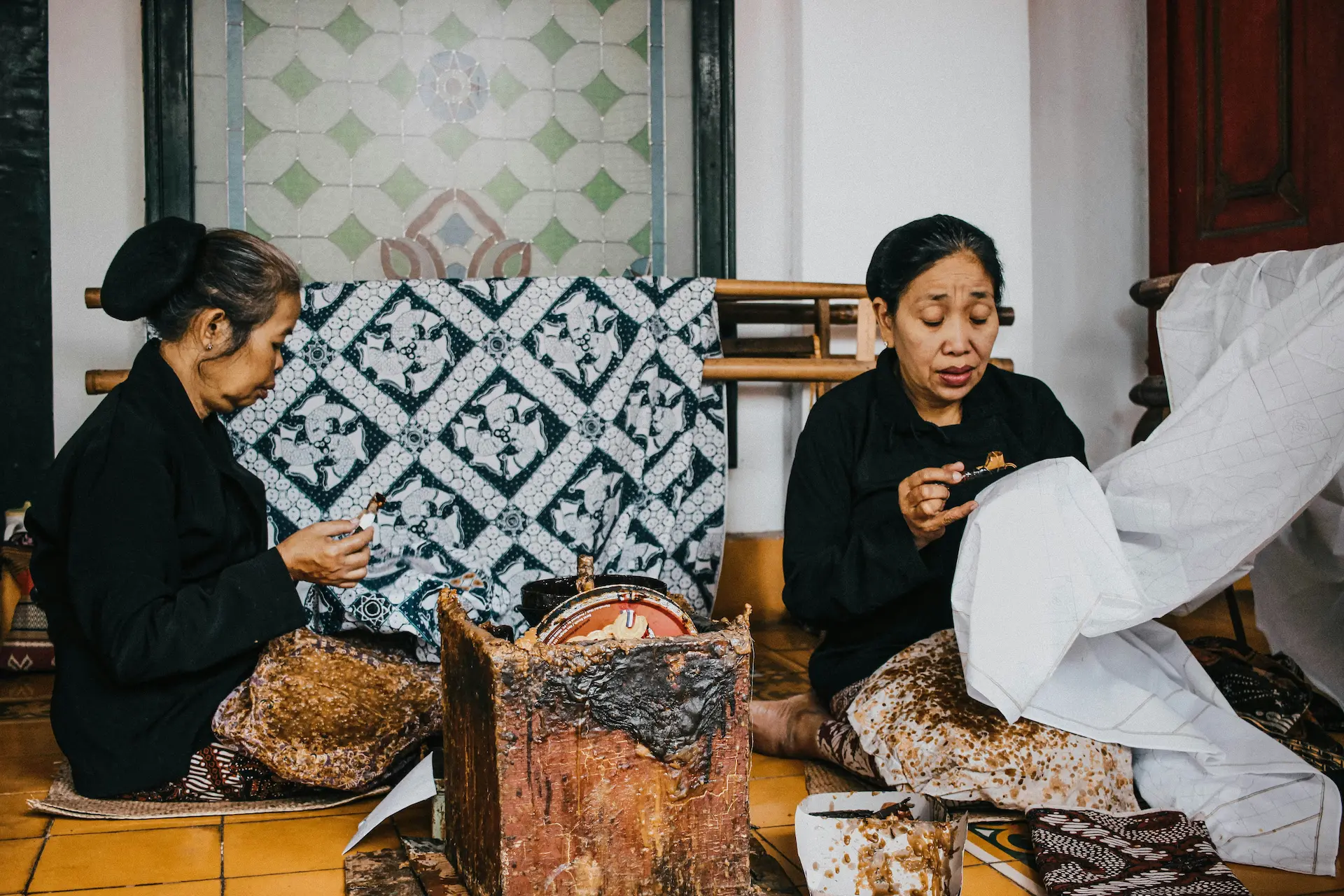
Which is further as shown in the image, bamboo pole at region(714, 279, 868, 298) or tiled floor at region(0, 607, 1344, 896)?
bamboo pole at region(714, 279, 868, 298)

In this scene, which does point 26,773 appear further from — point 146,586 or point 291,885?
point 291,885

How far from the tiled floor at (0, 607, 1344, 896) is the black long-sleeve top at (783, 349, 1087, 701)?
313mm

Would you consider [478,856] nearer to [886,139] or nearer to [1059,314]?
[886,139]

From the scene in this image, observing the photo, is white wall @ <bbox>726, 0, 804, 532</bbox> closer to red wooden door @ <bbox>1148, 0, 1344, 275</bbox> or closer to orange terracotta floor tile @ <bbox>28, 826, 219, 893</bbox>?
red wooden door @ <bbox>1148, 0, 1344, 275</bbox>

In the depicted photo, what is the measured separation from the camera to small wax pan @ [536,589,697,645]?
4.74 ft

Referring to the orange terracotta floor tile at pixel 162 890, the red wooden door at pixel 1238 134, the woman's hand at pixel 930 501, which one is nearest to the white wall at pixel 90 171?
the orange terracotta floor tile at pixel 162 890

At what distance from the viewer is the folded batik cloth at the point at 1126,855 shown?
5.09 feet

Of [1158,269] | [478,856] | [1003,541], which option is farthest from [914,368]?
[1158,269]

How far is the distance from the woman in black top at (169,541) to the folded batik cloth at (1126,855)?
1171 mm

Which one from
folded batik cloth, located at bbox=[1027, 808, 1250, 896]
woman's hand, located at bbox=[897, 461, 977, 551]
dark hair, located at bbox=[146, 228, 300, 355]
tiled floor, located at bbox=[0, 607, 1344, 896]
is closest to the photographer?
folded batik cloth, located at bbox=[1027, 808, 1250, 896]

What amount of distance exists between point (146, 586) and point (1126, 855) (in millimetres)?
1542

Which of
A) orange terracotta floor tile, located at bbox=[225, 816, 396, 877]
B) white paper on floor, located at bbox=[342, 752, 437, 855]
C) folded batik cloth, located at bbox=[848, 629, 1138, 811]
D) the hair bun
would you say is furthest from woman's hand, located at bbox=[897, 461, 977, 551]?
the hair bun

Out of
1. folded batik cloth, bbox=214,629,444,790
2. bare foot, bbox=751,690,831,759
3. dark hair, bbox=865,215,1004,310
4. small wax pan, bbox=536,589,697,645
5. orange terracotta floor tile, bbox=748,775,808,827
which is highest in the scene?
dark hair, bbox=865,215,1004,310

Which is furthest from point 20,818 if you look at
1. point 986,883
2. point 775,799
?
point 986,883
